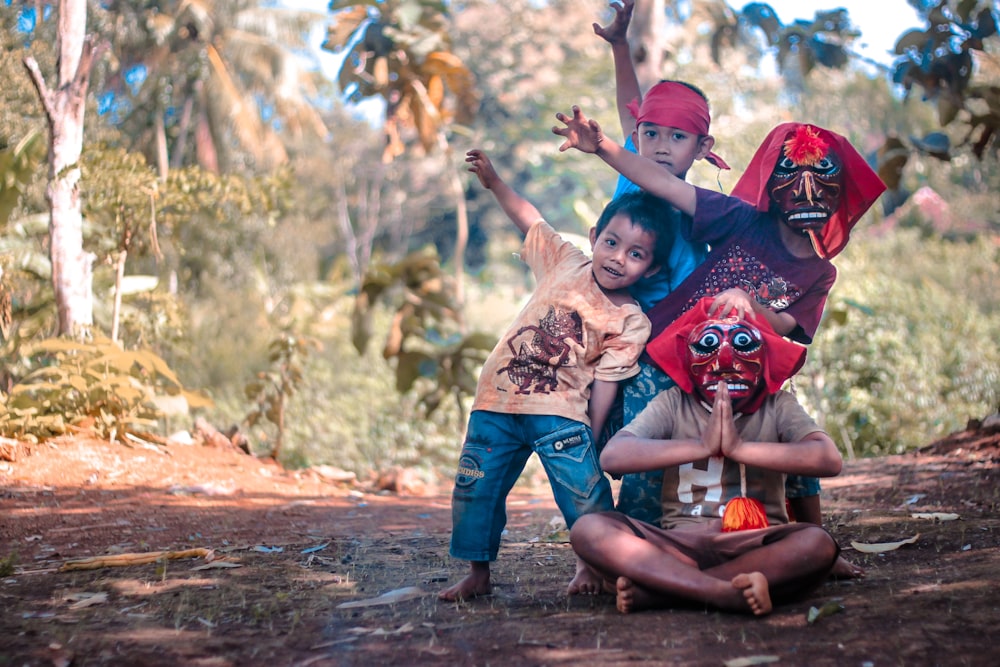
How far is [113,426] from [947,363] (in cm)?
770

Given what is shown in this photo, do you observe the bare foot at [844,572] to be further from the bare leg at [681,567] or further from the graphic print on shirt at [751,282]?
the graphic print on shirt at [751,282]

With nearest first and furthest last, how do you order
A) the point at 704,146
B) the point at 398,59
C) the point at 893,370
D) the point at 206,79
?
1. the point at 704,146
2. the point at 893,370
3. the point at 398,59
4. the point at 206,79

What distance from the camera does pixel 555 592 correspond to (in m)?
3.29

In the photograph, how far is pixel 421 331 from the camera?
8.98m

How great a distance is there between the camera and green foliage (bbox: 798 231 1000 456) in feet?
28.6

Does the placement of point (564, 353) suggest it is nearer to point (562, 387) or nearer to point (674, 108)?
point (562, 387)

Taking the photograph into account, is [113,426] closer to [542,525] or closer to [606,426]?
[542,525]

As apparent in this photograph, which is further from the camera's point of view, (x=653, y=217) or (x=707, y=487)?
(x=653, y=217)

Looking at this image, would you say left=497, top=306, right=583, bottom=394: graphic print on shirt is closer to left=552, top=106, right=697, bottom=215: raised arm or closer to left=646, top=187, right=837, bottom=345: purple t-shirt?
left=646, top=187, right=837, bottom=345: purple t-shirt

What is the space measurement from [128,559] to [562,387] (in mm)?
1875

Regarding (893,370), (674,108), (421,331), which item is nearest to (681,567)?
(674,108)

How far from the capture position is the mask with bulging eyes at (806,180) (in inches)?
131

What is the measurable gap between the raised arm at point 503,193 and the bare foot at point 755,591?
1498 mm

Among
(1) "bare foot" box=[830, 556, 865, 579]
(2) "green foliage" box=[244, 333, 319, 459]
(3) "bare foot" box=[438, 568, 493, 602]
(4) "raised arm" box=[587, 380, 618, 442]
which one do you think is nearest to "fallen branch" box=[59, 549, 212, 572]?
(3) "bare foot" box=[438, 568, 493, 602]
